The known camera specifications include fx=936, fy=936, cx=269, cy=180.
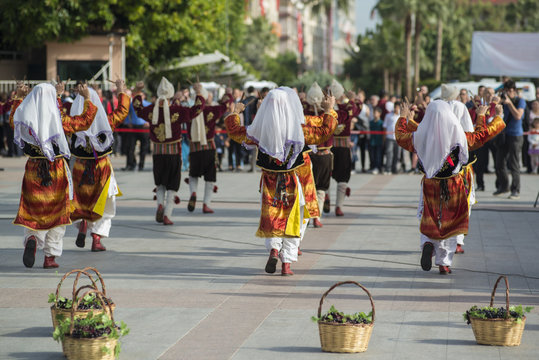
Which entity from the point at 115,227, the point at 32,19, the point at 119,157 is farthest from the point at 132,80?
the point at 115,227

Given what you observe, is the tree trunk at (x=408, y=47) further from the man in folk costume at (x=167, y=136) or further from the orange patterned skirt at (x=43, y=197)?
the orange patterned skirt at (x=43, y=197)

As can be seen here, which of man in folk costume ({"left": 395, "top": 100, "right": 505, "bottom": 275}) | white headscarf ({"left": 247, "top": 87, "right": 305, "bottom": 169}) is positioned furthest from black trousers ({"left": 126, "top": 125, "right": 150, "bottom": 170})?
man in folk costume ({"left": 395, "top": 100, "right": 505, "bottom": 275})

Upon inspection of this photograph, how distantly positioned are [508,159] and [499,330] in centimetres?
1071

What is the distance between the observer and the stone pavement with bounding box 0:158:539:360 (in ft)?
21.2

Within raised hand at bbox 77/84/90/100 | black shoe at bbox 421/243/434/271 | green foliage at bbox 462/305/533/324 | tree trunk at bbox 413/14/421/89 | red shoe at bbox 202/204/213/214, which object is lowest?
red shoe at bbox 202/204/213/214

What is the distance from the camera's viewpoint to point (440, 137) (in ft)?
29.9

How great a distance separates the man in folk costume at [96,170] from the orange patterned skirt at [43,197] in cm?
93

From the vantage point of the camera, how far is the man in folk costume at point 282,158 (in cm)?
891

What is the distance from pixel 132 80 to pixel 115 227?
77.0 ft

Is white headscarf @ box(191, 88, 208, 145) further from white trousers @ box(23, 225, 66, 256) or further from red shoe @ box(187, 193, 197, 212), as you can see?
white trousers @ box(23, 225, 66, 256)

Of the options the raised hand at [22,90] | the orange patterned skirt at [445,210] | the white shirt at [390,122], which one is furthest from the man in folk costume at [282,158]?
the white shirt at [390,122]

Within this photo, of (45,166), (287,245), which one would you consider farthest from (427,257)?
(45,166)

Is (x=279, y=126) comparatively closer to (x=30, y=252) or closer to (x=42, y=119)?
(x=42, y=119)

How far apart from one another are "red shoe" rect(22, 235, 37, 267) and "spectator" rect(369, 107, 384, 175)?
13683mm
